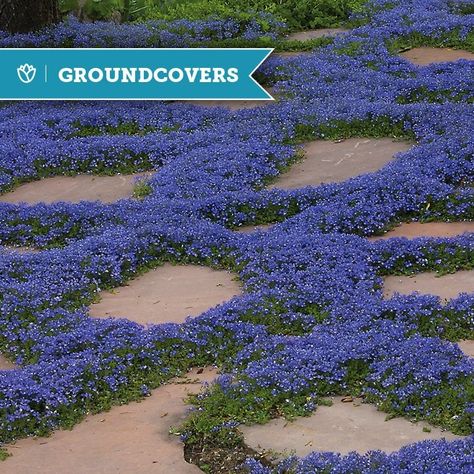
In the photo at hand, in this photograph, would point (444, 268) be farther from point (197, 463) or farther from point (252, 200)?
point (197, 463)

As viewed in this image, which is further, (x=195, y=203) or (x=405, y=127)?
(x=405, y=127)

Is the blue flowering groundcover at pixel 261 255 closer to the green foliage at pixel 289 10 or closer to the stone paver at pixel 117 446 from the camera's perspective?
the stone paver at pixel 117 446

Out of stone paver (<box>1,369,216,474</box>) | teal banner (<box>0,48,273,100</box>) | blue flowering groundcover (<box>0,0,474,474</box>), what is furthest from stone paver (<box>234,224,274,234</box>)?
teal banner (<box>0,48,273,100</box>)

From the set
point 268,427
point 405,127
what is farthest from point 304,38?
point 268,427

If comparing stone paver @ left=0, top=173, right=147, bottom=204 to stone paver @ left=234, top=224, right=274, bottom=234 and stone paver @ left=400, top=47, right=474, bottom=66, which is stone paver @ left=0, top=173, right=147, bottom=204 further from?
stone paver @ left=400, top=47, right=474, bottom=66

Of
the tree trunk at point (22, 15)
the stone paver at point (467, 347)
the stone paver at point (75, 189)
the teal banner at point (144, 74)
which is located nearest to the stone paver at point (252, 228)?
the stone paver at point (75, 189)

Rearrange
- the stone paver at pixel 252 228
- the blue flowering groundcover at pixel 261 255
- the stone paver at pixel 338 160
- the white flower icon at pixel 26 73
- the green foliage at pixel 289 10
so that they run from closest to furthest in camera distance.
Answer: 1. the blue flowering groundcover at pixel 261 255
2. the stone paver at pixel 252 228
3. the stone paver at pixel 338 160
4. the white flower icon at pixel 26 73
5. the green foliage at pixel 289 10

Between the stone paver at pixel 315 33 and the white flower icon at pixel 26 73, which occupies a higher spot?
the white flower icon at pixel 26 73

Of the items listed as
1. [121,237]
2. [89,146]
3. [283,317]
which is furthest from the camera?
[89,146]
